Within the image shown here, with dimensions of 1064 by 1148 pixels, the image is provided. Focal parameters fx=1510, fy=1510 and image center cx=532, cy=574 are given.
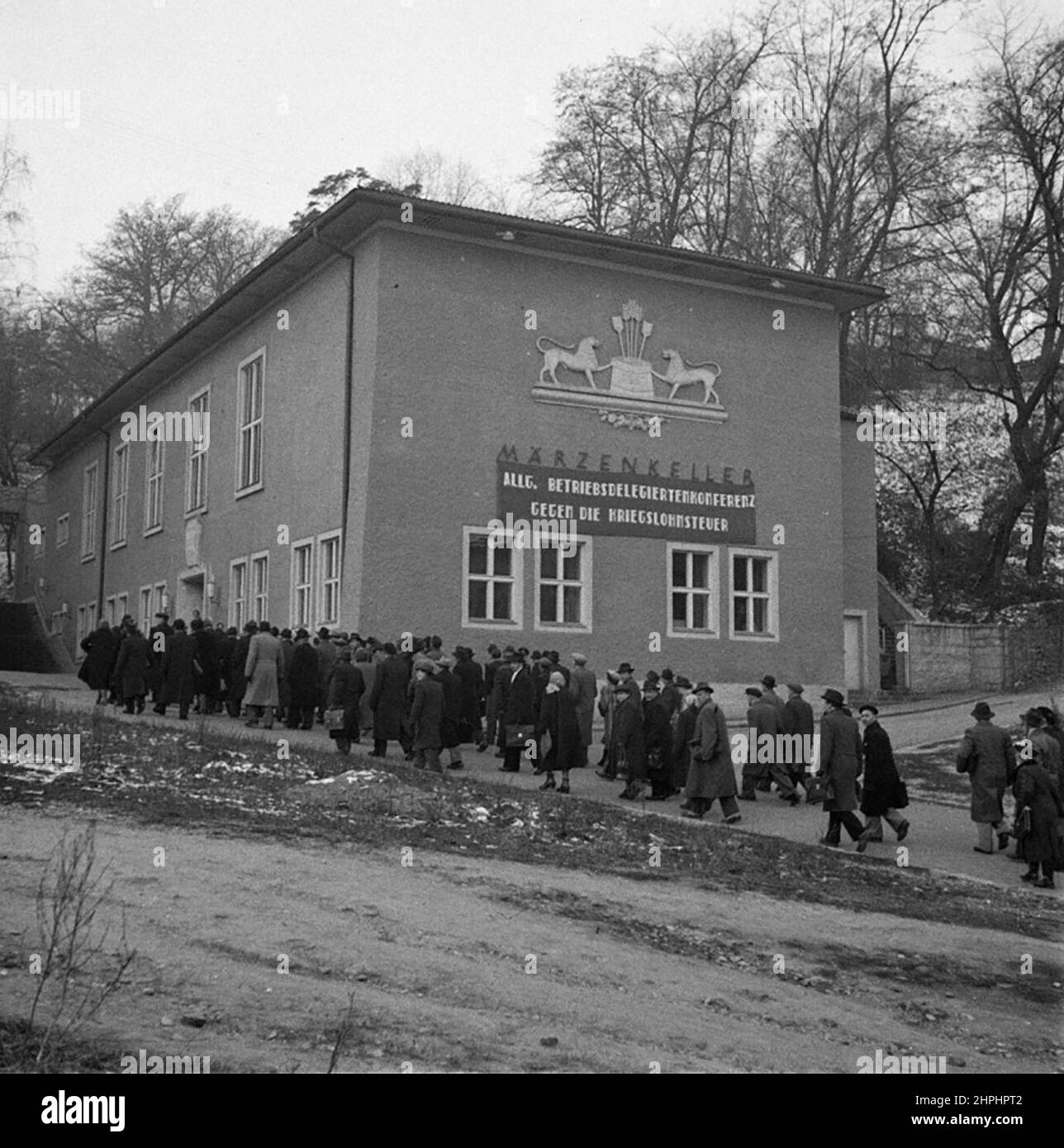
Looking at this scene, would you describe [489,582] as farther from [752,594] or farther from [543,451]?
[752,594]

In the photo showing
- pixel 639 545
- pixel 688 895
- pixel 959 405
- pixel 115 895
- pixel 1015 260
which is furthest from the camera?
pixel 959 405

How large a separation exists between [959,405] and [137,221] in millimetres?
26222

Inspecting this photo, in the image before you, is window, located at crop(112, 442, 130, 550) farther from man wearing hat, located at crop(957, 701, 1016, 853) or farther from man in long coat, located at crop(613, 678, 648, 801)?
man wearing hat, located at crop(957, 701, 1016, 853)

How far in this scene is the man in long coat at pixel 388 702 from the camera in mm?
19906

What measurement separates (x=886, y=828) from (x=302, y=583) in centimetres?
1295

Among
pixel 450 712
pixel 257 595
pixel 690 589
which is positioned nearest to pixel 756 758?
pixel 450 712

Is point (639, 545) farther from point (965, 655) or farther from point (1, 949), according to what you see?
point (1, 949)

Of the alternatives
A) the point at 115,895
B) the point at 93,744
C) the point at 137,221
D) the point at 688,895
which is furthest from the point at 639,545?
the point at 137,221

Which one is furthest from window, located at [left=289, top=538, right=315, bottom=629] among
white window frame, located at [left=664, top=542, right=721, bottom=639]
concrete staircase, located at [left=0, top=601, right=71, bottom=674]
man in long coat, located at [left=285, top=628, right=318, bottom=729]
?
concrete staircase, located at [left=0, top=601, right=71, bottom=674]

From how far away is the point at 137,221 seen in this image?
4841 cm

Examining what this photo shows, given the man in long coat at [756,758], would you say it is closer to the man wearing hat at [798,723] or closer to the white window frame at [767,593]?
the man wearing hat at [798,723]

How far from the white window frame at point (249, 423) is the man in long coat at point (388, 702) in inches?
413

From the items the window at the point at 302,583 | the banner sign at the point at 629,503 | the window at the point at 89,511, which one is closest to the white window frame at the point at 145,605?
the window at the point at 89,511

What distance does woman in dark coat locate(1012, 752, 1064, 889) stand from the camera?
47.6 ft
